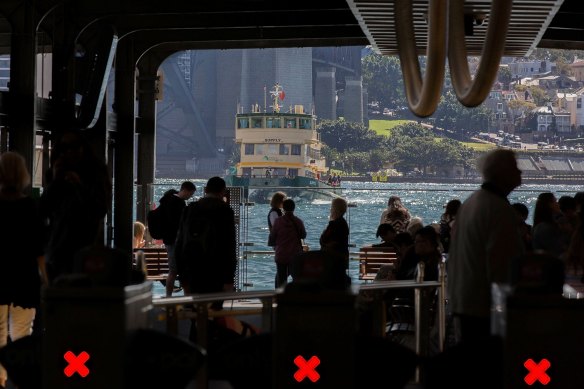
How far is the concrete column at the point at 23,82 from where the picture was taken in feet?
46.0

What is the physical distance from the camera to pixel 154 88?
862 inches

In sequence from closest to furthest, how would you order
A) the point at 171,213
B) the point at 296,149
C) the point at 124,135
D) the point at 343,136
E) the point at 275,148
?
the point at 171,213, the point at 124,135, the point at 275,148, the point at 296,149, the point at 343,136

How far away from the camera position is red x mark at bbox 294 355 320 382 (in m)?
4.84

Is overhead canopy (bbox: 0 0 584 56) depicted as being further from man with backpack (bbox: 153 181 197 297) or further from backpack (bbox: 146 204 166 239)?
backpack (bbox: 146 204 166 239)

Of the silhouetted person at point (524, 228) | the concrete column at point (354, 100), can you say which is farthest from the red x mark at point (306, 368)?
the concrete column at point (354, 100)

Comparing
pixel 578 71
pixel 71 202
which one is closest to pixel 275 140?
pixel 71 202

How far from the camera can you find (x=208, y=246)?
8.66 meters

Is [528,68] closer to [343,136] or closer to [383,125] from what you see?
[383,125]

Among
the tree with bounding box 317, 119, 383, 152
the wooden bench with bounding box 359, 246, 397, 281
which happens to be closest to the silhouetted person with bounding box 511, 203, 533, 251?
the wooden bench with bounding box 359, 246, 397, 281

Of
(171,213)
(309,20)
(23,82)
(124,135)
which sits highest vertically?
(309,20)

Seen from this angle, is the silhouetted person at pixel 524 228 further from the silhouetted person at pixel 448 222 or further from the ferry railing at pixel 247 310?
the ferry railing at pixel 247 310

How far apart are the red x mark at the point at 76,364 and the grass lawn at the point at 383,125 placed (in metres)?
110

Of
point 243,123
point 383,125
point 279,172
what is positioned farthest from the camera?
point 383,125

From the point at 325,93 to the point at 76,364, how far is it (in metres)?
117
